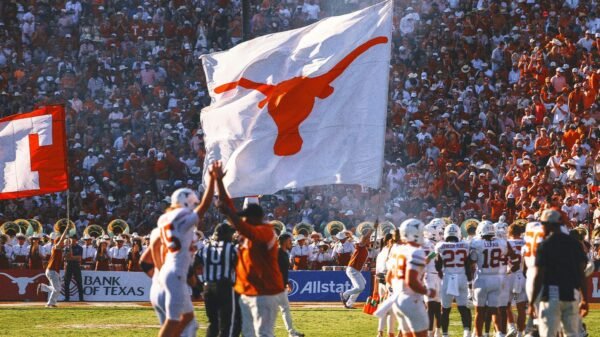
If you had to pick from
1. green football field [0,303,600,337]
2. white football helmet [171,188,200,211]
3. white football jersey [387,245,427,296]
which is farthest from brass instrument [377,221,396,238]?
white football helmet [171,188,200,211]

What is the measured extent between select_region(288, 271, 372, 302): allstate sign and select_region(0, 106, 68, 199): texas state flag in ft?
20.2

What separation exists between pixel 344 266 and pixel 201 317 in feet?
23.7

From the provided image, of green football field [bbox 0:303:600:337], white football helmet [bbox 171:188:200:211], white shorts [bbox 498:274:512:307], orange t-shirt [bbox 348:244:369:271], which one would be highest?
white football helmet [bbox 171:188:200:211]

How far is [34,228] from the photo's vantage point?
105 feet

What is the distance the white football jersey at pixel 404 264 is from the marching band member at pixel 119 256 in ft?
56.5

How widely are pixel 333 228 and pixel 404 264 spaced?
1729cm

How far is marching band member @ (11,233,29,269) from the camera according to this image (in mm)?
30438

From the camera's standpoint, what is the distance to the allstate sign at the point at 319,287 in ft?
89.1

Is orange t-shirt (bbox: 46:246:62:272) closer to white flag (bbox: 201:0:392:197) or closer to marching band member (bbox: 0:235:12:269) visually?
marching band member (bbox: 0:235:12:269)

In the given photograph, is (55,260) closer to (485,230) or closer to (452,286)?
(452,286)

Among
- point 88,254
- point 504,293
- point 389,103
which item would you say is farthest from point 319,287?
point 504,293

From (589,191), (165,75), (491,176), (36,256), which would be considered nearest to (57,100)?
(165,75)

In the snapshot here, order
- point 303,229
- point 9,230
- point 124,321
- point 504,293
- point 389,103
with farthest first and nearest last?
point 389,103
point 9,230
point 303,229
point 124,321
point 504,293

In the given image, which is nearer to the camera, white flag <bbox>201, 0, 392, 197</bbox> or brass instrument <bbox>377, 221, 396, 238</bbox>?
white flag <bbox>201, 0, 392, 197</bbox>
